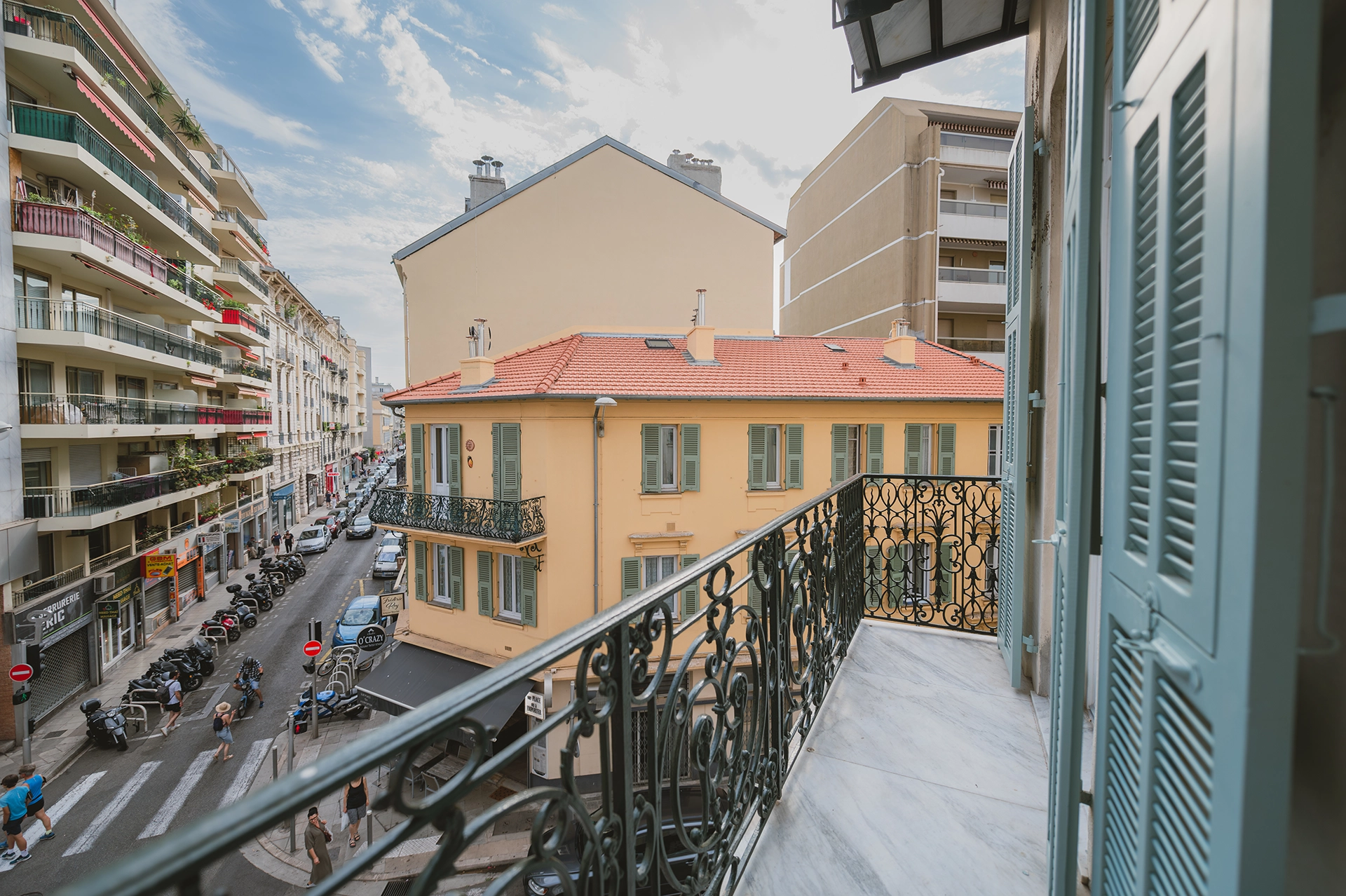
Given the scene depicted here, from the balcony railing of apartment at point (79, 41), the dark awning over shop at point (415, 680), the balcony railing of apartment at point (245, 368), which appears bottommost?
the dark awning over shop at point (415, 680)

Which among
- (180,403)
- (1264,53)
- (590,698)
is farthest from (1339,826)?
(180,403)

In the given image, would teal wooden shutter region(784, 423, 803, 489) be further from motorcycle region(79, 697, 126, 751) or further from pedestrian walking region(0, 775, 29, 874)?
motorcycle region(79, 697, 126, 751)

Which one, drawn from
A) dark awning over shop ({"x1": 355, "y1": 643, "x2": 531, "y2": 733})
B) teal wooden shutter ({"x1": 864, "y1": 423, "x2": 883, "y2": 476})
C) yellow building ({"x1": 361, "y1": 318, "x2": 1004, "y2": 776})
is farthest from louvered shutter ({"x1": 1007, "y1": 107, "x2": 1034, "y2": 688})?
dark awning over shop ({"x1": 355, "y1": 643, "x2": 531, "y2": 733})

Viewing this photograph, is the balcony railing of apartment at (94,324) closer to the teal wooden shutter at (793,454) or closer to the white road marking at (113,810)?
the white road marking at (113,810)

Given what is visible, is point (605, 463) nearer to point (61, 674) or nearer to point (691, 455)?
point (691, 455)

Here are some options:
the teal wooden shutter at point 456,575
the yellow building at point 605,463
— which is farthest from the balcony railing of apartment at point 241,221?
the teal wooden shutter at point 456,575

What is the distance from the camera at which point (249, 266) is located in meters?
28.5

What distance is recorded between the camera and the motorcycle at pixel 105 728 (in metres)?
12.3

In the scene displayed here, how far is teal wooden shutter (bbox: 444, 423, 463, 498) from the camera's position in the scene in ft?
43.9

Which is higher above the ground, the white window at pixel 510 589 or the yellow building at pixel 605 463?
the yellow building at pixel 605 463

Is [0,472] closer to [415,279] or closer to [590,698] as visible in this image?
[415,279]

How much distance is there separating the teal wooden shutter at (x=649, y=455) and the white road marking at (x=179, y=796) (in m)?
10.2

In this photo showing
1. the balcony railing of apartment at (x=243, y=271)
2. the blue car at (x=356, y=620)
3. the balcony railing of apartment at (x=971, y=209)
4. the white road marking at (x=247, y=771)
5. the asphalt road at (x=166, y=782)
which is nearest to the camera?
the asphalt road at (x=166, y=782)

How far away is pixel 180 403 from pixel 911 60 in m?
23.4
